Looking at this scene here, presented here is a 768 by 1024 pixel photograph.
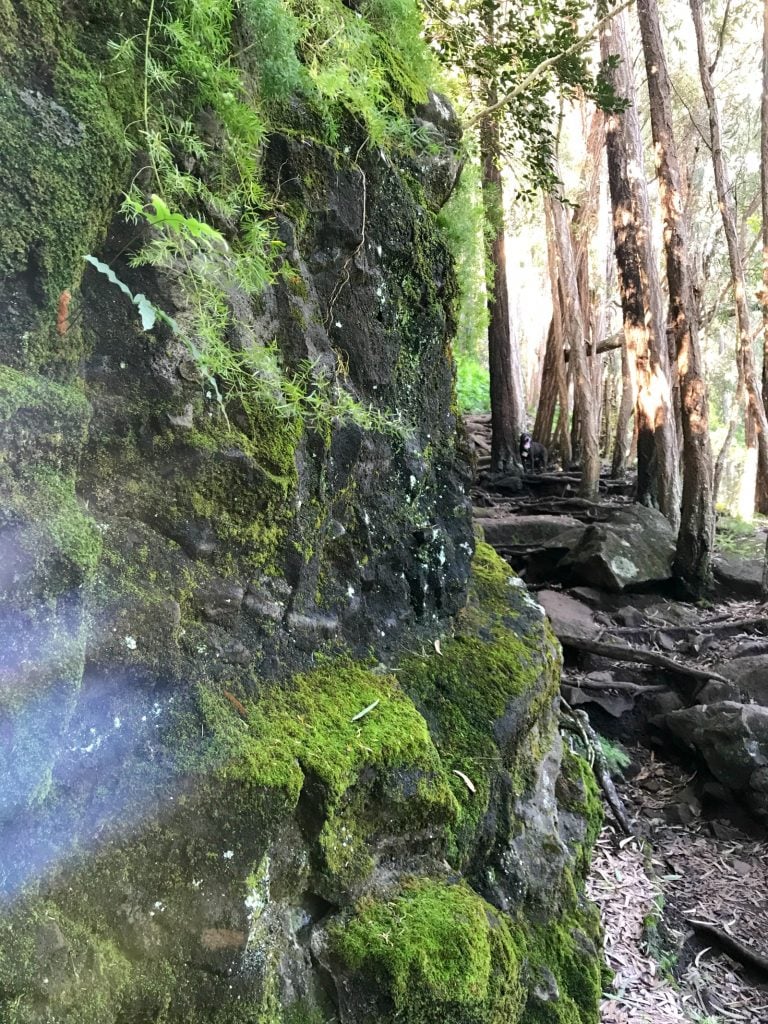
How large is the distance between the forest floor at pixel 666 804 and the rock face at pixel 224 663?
1481 millimetres

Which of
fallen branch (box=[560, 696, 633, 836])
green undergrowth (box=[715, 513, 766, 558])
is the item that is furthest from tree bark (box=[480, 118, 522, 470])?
fallen branch (box=[560, 696, 633, 836])

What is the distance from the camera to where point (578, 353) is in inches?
480

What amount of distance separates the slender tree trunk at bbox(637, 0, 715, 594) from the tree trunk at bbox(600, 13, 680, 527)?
107cm

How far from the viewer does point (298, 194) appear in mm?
2715

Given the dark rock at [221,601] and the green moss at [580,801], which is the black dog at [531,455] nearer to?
the green moss at [580,801]

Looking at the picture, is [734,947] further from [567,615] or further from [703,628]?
[703,628]

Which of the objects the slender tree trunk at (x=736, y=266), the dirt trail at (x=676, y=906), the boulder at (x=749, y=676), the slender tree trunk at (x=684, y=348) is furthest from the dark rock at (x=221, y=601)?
the slender tree trunk at (x=736, y=266)

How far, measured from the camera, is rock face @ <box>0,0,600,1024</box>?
5.38 ft

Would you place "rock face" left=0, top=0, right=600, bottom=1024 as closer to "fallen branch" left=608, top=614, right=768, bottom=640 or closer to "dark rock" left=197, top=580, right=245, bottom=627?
"dark rock" left=197, top=580, right=245, bottom=627

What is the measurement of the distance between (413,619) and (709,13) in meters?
17.9

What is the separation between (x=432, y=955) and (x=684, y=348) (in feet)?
26.1

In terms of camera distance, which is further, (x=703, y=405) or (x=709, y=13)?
(x=709, y=13)

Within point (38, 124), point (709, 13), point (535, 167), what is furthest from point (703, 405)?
point (709, 13)

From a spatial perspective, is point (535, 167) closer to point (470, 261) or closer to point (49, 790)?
point (470, 261)
